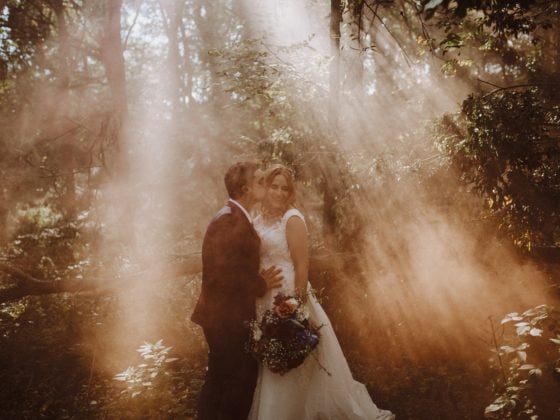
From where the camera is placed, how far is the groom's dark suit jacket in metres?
3.41

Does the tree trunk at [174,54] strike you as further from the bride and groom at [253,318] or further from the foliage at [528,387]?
the foliage at [528,387]

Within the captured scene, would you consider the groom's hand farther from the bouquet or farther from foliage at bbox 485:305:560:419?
foliage at bbox 485:305:560:419

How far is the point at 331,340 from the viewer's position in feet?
12.4

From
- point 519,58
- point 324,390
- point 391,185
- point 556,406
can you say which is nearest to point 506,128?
point 391,185

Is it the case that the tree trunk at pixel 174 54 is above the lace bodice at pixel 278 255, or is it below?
above

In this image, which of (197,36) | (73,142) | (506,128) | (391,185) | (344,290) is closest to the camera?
(506,128)

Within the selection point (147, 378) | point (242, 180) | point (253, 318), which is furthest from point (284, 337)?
point (147, 378)

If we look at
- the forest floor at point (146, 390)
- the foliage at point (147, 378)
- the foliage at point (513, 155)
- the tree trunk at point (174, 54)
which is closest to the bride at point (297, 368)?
the forest floor at point (146, 390)

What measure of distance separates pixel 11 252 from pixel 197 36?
1233 cm

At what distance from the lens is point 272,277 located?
12.1 ft

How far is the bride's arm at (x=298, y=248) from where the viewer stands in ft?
12.1

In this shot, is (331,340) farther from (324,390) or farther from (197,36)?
(197,36)

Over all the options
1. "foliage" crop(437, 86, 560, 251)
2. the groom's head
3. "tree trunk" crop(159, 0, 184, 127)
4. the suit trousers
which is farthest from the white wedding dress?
"tree trunk" crop(159, 0, 184, 127)

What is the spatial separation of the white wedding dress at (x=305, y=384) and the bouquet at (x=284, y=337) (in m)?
0.25
